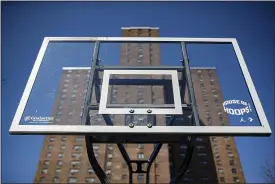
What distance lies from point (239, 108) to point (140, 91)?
4.76 feet

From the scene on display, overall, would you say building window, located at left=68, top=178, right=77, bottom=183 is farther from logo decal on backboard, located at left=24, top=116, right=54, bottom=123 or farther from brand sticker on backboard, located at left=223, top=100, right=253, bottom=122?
brand sticker on backboard, located at left=223, top=100, right=253, bottom=122

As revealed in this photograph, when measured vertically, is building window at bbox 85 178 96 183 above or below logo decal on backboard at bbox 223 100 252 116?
above

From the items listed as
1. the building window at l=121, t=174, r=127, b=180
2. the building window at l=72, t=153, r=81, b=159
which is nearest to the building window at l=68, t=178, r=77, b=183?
the building window at l=72, t=153, r=81, b=159

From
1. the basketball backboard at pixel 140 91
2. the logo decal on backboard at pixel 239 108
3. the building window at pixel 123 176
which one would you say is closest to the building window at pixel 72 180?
the building window at pixel 123 176

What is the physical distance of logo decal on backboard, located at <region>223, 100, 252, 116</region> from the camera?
11.3 feet

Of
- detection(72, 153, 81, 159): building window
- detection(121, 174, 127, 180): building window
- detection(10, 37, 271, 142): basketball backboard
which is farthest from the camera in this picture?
detection(72, 153, 81, 159): building window

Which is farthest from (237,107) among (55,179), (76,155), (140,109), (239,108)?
(55,179)

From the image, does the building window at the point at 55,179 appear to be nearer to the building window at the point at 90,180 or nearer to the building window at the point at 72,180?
the building window at the point at 72,180

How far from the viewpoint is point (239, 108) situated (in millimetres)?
3490

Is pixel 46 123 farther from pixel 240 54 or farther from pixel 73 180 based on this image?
pixel 73 180

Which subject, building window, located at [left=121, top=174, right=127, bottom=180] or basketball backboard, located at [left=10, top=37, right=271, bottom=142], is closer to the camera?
basketball backboard, located at [left=10, top=37, right=271, bottom=142]

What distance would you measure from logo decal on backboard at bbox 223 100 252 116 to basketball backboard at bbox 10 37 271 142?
1 cm

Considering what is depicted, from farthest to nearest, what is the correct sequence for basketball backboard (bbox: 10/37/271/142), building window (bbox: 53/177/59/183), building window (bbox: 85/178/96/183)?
building window (bbox: 53/177/59/183) → building window (bbox: 85/178/96/183) → basketball backboard (bbox: 10/37/271/142)

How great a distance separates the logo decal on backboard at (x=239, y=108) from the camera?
11.3ft
